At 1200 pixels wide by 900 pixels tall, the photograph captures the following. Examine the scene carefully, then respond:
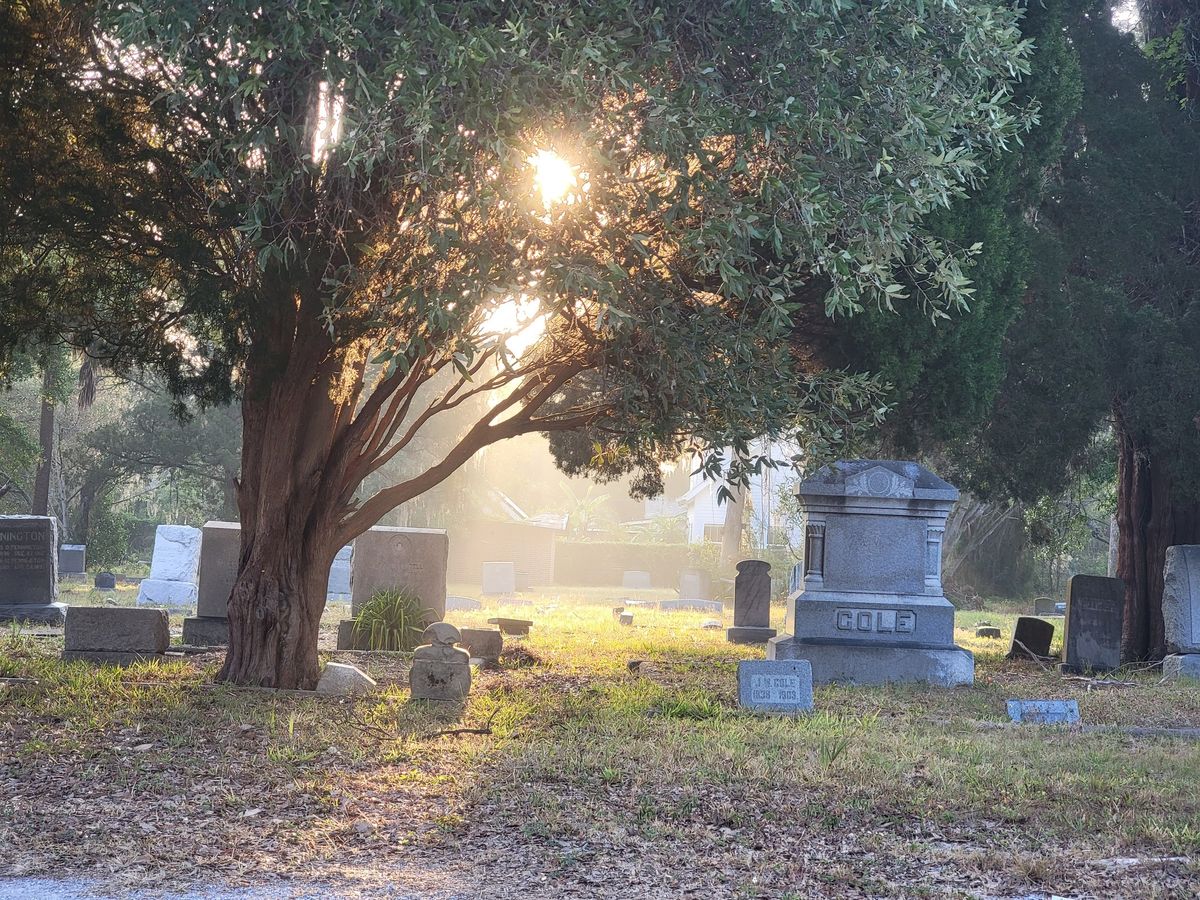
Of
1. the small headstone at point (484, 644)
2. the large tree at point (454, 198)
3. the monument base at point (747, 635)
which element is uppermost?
the large tree at point (454, 198)

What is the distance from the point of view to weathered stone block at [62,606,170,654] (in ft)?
39.2

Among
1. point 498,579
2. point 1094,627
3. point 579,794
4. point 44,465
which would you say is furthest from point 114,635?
point 498,579

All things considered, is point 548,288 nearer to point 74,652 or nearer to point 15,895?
point 15,895

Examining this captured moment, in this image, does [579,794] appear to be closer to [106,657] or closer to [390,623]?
[106,657]

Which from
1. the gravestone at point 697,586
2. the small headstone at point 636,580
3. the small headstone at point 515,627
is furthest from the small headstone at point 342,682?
the small headstone at point 636,580

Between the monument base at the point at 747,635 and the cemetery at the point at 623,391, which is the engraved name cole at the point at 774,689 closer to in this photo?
the cemetery at the point at 623,391

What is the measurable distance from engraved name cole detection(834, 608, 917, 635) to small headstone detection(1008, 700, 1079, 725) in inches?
119

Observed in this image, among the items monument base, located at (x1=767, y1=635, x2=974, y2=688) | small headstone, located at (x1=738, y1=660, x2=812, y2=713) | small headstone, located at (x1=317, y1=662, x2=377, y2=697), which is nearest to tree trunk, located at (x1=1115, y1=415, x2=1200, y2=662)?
monument base, located at (x1=767, y1=635, x2=974, y2=688)

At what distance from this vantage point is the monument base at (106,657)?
11.9m

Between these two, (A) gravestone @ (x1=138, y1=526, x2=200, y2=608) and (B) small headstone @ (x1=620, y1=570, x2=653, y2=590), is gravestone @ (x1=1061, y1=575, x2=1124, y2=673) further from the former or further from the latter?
(B) small headstone @ (x1=620, y1=570, x2=653, y2=590)

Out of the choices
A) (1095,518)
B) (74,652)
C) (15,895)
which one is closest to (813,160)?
(15,895)

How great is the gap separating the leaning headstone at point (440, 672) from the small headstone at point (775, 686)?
238cm

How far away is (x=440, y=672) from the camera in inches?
402

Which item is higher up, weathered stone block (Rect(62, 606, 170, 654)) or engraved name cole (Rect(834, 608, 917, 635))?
engraved name cole (Rect(834, 608, 917, 635))
